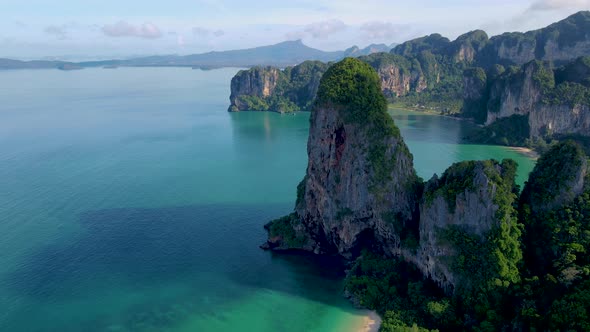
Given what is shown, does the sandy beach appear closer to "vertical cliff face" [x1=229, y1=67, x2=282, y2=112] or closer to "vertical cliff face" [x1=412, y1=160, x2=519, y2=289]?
"vertical cliff face" [x1=412, y1=160, x2=519, y2=289]

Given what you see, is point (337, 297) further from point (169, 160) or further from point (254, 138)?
point (254, 138)

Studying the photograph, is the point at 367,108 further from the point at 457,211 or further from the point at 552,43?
the point at 552,43

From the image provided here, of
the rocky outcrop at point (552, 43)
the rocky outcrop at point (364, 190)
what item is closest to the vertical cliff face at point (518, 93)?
the rocky outcrop at point (552, 43)

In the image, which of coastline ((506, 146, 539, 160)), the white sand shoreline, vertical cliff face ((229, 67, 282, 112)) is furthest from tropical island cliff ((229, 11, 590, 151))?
the white sand shoreline

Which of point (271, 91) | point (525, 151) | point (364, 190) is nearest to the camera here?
point (364, 190)

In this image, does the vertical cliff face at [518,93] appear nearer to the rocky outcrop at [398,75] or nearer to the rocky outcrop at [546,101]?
the rocky outcrop at [546,101]

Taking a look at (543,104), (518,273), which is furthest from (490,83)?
(518,273)

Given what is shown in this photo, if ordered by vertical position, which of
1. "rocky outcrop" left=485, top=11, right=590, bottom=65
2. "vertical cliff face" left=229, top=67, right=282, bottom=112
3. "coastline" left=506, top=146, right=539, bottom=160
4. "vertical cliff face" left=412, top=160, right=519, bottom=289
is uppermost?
"rocky outcrop" left=485, top=11, right=590, bottom=65
